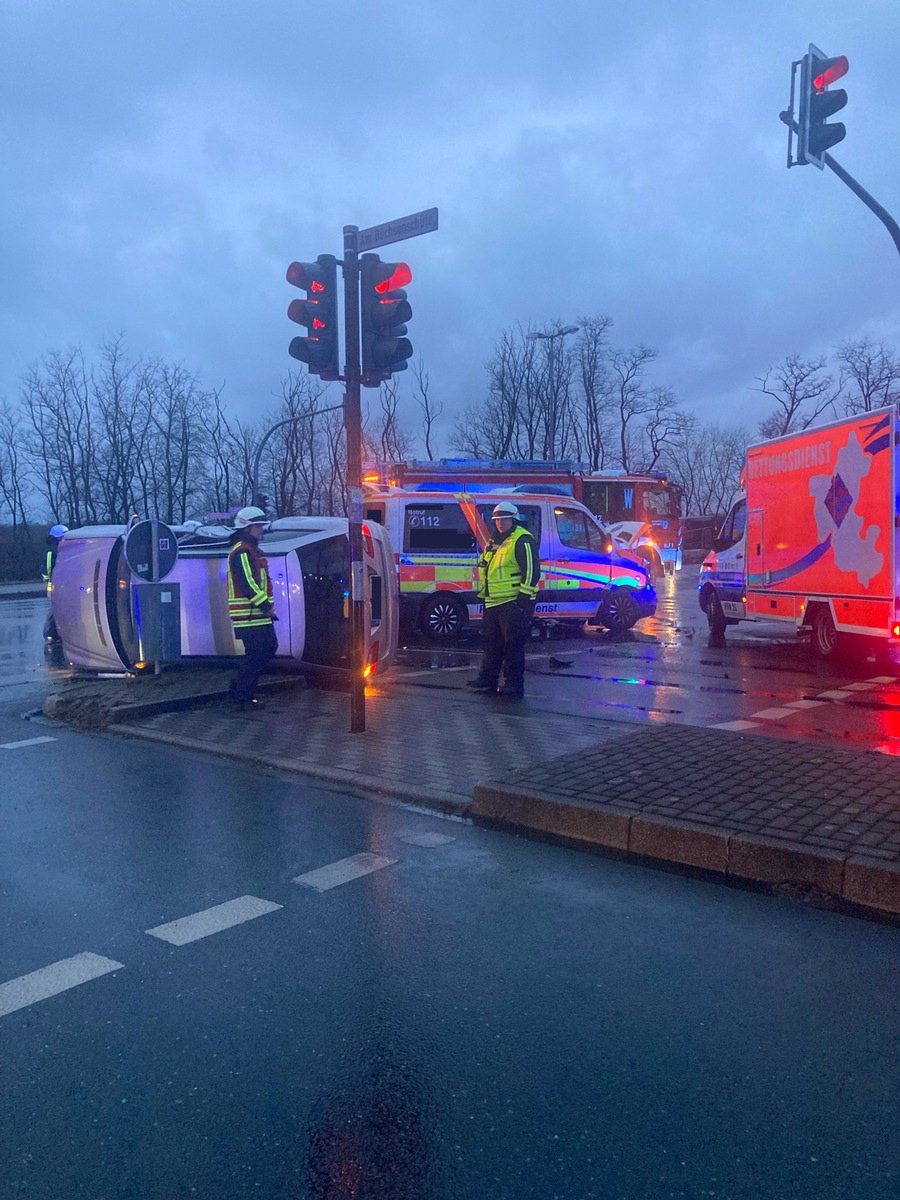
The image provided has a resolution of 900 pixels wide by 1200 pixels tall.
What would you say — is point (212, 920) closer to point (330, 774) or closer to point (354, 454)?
point (330, 774)

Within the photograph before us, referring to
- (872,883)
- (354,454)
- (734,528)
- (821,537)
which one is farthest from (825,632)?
(872,883)

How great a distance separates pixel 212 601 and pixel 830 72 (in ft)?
26.2

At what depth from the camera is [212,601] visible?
34.5 feet

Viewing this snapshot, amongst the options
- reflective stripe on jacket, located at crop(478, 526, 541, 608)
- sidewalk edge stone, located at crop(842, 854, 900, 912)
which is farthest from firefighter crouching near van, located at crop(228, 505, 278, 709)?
sidewalk edge stone, located at crop(842, 854, 900, 912)

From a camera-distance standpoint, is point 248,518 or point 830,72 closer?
point 248,518

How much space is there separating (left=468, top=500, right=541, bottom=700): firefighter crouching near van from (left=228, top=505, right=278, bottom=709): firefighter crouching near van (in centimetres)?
223

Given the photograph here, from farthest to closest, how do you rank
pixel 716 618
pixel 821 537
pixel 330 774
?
pixel 716 618, pixel 821 537, pixel 330 774

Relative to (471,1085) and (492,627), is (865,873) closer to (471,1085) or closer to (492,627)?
(471,1085)

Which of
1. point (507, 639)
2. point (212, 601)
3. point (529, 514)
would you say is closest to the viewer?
point (507, 639)

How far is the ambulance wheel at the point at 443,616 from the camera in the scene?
15.7m

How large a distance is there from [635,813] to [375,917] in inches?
59.3

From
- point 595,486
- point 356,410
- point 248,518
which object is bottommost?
point 248,518

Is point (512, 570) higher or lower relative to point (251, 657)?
higher

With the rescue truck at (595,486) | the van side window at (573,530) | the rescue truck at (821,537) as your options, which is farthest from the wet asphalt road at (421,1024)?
the rescue truck at (595,486)
